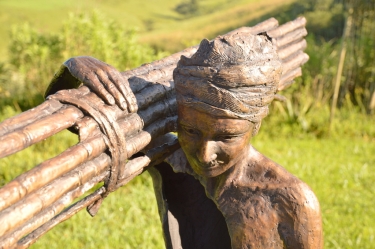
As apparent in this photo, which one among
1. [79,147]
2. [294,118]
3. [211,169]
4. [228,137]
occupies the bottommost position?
[294,118]

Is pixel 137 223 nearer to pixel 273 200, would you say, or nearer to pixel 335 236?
pixel 335 236

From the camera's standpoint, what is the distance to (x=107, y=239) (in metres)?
3.49

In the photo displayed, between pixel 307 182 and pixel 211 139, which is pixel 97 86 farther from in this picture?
pixel 307 182

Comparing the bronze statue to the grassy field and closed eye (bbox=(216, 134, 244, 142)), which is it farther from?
the grassy field

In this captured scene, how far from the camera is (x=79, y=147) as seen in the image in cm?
122

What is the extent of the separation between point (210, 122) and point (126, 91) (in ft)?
0.86

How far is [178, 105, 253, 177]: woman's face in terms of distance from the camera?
52.9 inches

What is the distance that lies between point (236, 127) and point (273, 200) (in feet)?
0.94

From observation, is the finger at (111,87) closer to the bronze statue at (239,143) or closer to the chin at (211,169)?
the bronze statue at (239,143)

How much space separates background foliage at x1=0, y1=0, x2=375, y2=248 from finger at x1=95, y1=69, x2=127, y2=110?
225 cm

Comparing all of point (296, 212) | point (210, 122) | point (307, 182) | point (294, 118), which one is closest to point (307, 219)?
point (296, 212)

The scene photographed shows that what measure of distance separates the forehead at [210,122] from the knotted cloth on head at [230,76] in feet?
0.05

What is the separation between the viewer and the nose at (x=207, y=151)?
4.53 ft

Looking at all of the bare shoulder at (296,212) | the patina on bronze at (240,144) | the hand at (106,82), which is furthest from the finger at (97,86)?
the bare shoulder at (296,212)
